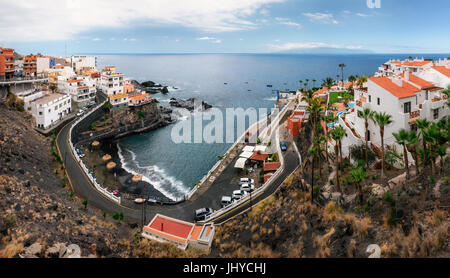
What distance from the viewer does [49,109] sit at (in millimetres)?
52656

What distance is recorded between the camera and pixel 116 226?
27094 millimetres

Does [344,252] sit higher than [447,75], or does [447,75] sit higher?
[447,75]

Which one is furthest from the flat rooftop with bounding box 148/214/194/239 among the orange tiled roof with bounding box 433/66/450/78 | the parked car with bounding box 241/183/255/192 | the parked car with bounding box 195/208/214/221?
the orange tiled roof with bounding box 433/66/450/78

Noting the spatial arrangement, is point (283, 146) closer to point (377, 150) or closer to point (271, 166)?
point (271, 166)

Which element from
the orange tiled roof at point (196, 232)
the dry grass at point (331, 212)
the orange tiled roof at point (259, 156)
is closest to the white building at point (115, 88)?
the orange tiled roof at point (259, 156)

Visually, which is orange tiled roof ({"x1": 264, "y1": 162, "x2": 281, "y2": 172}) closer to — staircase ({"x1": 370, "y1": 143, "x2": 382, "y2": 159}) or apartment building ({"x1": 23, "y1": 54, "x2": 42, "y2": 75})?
staircase ({"x1": 370, "y1": 143, "x2": 382, "y2": 159})

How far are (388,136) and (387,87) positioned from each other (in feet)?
14.7

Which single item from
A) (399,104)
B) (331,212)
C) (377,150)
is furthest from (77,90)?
(399,104)

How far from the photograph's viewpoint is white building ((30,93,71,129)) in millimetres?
51156

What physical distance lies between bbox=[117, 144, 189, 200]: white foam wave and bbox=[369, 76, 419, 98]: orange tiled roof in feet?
91.2

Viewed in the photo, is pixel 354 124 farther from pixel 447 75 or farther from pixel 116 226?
pixel 116 226

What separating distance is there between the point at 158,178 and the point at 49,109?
2636 centimetres

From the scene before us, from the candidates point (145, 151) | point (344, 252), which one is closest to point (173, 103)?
point (145, 151)

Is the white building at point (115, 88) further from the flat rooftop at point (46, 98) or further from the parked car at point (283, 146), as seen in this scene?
the parked car at point (283, 146)
